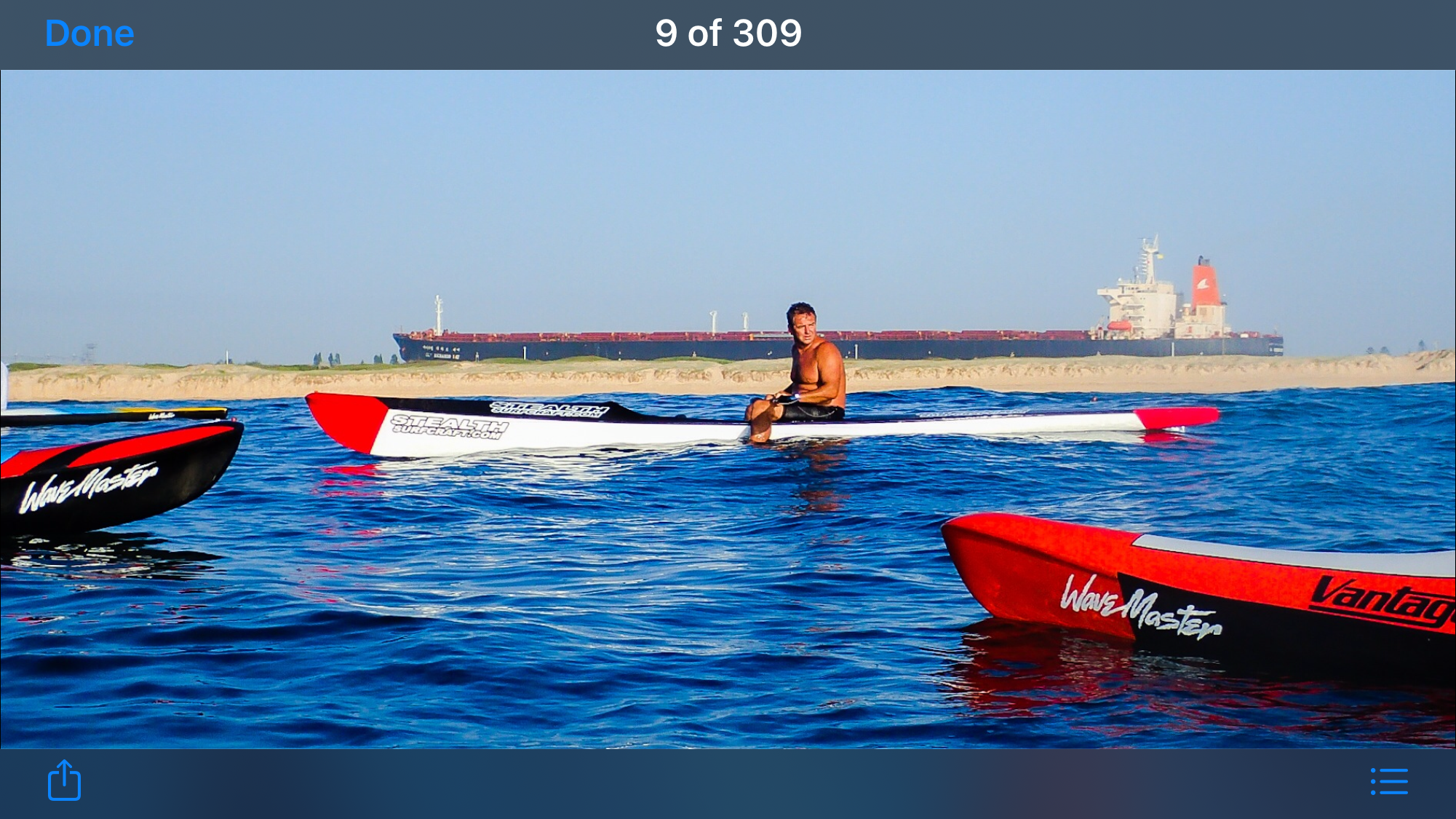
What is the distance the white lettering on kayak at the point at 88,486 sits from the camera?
7.12 metres

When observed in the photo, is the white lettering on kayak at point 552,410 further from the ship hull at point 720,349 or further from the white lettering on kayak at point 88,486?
the ship hull at point 720,349

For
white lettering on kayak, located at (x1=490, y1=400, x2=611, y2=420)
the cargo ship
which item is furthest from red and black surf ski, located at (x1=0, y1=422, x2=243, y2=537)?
the cargo ship

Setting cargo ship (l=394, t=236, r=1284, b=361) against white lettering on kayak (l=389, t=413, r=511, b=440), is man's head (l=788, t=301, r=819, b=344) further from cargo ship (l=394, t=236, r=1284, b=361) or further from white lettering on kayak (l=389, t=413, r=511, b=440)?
cargo ship (l=394, t=236, r=1284, b=361)

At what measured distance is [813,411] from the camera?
12.9 metres

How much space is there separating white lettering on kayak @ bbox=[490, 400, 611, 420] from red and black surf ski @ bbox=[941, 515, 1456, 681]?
7650mm

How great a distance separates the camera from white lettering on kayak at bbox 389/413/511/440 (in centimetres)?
1298

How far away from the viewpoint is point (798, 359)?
13.1 metres

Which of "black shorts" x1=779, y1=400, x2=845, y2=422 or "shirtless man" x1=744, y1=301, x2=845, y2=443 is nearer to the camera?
"shirtless man" x1=744, y1=301, x2=845, y2=443

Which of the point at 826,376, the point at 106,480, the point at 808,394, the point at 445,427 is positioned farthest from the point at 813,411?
the point at 106,480

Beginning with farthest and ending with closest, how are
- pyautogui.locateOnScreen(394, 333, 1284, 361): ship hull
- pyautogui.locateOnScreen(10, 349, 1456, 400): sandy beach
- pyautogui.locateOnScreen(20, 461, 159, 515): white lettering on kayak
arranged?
pyautogui.locateOnScreen(394, 333, 1284, 361): ship hull, pyautogui.locateOnScreen(10, 349, 1456, 400): sandy beach, pyautogui.locateOnScreen(20, 461, 159, 515): white lettering on kayak

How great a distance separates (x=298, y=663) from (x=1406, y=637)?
435 cm

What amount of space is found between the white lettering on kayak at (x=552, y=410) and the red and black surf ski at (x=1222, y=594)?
765 centimetres

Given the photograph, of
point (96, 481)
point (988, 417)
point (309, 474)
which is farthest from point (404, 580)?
point (988, 417)

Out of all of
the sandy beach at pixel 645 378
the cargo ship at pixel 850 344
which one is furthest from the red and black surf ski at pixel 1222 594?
the cargo ship at pixel 850 344
